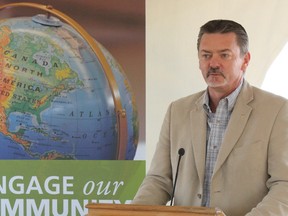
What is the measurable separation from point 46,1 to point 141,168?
1.22m

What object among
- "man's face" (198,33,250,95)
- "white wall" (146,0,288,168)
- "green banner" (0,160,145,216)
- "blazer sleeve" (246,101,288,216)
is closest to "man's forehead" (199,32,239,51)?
"man's face" (198,33,250,95)

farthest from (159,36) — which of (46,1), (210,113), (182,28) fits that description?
(210,113)

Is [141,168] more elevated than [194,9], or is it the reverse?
[194,9]

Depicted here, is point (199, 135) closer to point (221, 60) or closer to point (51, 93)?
point (221, 60)

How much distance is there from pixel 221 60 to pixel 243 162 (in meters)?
0.41

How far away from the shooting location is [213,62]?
2.34 metres

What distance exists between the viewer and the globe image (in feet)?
12.3

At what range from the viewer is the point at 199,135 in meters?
2.40

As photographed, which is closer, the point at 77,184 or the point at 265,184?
the point at 265,184

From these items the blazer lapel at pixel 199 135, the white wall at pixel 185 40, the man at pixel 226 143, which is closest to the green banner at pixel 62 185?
the white wall at pixel 185 40

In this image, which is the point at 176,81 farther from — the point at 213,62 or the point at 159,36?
the point at 213,62

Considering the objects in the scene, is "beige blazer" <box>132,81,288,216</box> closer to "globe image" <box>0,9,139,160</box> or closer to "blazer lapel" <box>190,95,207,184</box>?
"blazer lapel" <box>190,95,207,184</box>

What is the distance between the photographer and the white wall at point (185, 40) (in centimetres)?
379

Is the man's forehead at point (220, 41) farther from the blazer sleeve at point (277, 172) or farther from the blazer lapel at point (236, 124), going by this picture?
the blazer sleeve at point (277, 172)
